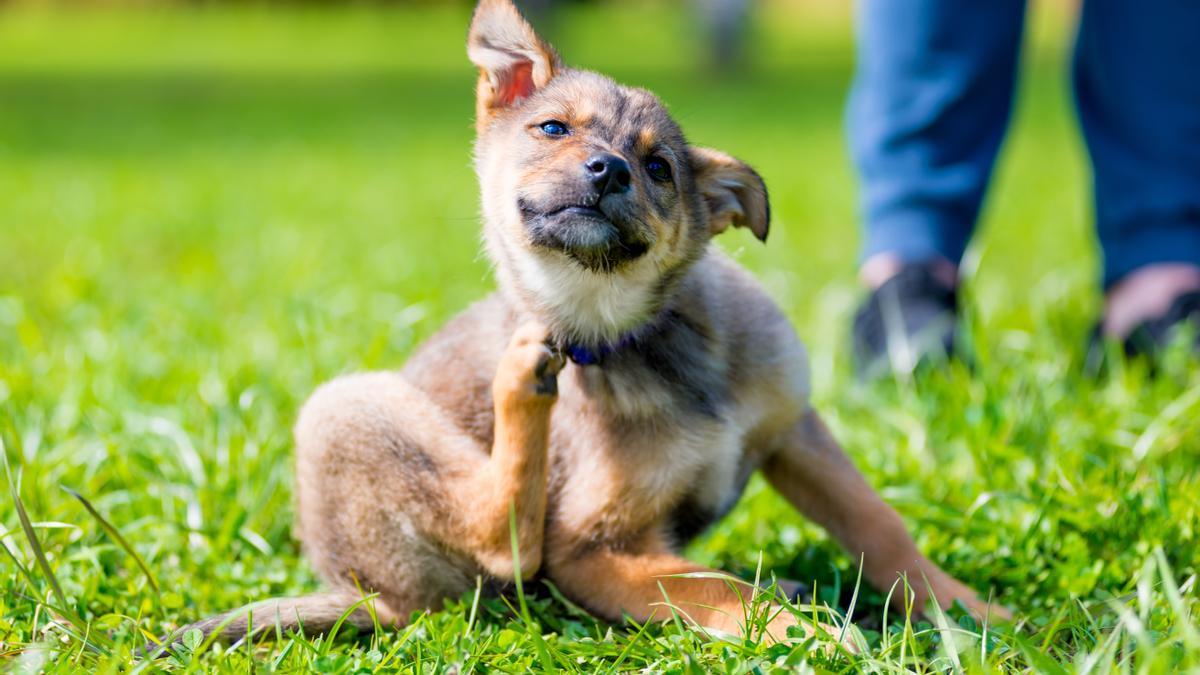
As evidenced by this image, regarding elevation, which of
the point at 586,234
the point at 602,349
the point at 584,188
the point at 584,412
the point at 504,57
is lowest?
the point at 584,412

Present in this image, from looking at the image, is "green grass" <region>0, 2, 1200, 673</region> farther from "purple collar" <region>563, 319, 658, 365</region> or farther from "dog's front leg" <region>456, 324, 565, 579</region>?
"purple collar" <region>563, 319, 658, 365</region>

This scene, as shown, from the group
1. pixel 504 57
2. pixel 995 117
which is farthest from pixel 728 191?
pixel 995 117

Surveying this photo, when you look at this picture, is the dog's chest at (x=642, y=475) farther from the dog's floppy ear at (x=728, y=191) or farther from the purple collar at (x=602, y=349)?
the dog's floppy ear at (x=728, y=191)

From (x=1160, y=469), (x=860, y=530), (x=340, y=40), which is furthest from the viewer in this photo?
(x=340, y=40)

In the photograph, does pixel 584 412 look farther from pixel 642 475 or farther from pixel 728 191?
pixel 728 191

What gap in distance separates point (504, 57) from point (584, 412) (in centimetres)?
93

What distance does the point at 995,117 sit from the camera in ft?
14.9

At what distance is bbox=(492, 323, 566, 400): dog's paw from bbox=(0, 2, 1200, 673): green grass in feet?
1.60

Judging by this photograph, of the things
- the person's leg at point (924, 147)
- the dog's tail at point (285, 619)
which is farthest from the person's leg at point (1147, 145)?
the dog's tail at point (285, 619)

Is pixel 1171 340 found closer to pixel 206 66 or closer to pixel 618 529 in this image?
pixel 618 529

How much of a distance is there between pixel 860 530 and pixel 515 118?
51.4 inches

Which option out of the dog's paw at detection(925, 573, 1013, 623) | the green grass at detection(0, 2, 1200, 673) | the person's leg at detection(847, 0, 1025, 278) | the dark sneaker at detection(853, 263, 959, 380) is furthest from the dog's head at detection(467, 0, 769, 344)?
the person's leg at detection(847, 0, 1025, 278)

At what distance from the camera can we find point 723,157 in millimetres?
2994

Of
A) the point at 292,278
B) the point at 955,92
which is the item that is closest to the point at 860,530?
the point at 955,92
